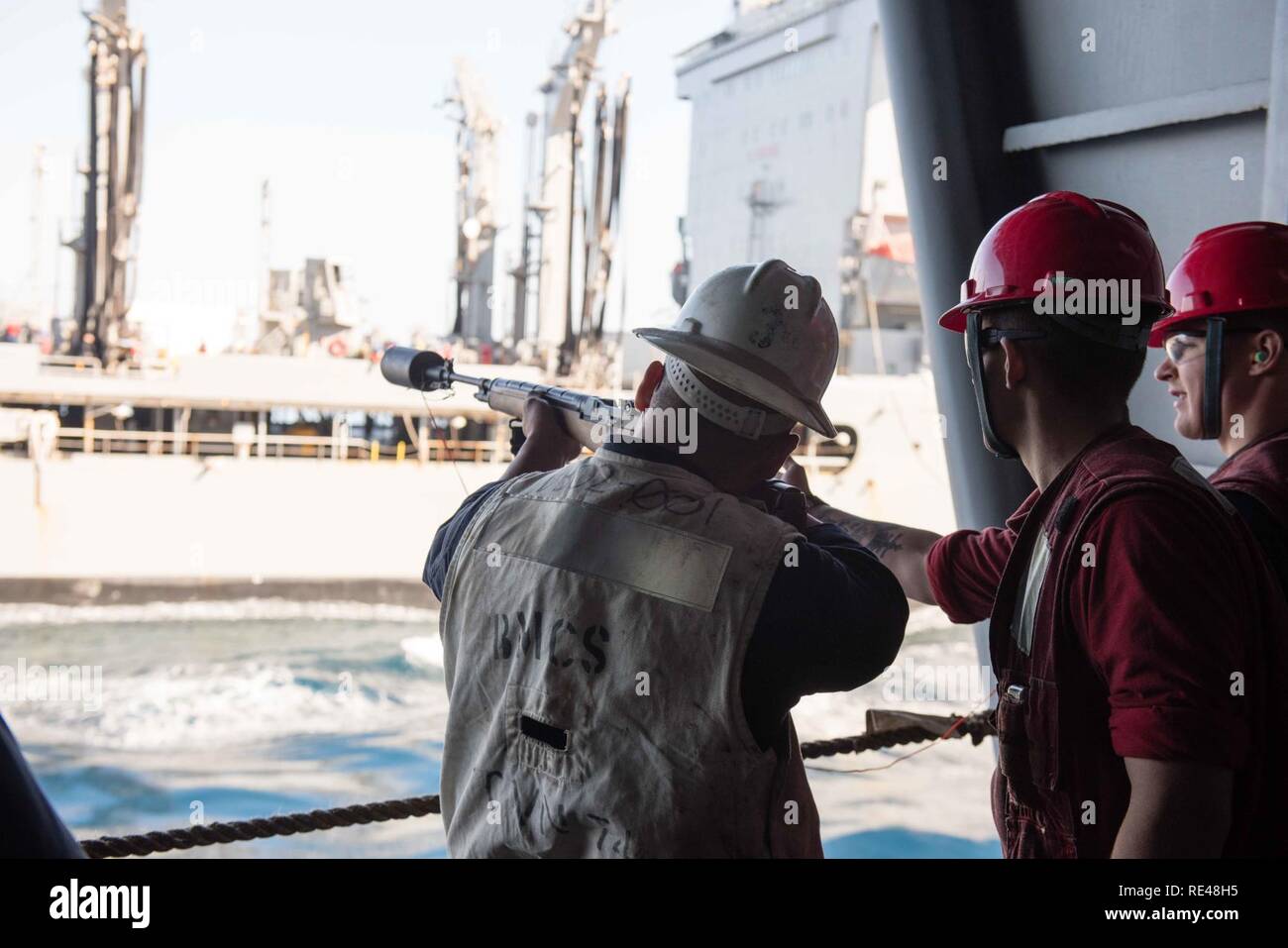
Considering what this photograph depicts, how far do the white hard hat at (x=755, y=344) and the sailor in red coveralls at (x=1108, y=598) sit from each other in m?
0.19

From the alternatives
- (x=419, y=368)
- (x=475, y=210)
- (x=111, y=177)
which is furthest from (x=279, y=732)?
(x=419, y=368)

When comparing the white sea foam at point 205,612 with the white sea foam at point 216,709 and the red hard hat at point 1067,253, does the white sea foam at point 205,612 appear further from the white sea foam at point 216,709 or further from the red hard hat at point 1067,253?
the red hard hat at point 1067,253

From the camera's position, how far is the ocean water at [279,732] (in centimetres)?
1312

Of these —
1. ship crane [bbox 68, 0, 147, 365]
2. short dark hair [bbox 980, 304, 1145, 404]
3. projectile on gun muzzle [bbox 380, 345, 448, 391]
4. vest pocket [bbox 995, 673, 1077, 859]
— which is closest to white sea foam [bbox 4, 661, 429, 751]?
ship crane [bbox 68, 0, 147, 365]

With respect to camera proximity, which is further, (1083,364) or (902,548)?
(902,548)

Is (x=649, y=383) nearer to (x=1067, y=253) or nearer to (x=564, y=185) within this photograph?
(x=1067, y=253)

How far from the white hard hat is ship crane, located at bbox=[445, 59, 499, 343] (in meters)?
21.6

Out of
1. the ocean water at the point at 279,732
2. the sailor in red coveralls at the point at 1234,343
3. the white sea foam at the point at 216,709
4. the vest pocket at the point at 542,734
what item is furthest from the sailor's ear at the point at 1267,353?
the white sea foam at the point at 216,709

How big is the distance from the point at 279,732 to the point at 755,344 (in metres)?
15.2

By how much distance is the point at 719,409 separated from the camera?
51.4 inches

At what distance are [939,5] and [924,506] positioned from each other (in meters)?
16.8

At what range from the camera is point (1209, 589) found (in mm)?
1036

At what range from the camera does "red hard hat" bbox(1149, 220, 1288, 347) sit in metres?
1.74
